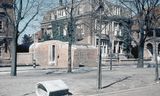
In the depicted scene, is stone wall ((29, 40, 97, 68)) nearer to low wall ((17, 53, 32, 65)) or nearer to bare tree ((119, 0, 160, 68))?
low wall ((17, 53, 32, 65))

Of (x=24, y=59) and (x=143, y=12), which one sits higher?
(x=143, y=12)

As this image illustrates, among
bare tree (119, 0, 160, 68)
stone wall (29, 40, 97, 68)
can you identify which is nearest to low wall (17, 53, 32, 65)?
stone wall (29, 40, 97, 68)

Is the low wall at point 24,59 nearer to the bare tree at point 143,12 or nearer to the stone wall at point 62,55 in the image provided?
the stone wall at point 62,55

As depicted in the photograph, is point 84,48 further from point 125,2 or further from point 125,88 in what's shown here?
point 125,88

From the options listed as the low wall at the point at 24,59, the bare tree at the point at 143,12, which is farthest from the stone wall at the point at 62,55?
the bare tree at the point at 143,12

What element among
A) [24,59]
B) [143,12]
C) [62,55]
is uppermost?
[143,12]

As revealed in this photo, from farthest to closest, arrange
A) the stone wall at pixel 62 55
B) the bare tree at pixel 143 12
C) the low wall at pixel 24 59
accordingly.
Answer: the low wall at pixel 24 59 → the stone wall at pixel 62 55 → the bare tree at pixel 143 12

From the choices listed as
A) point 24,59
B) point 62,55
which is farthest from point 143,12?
point 24,59

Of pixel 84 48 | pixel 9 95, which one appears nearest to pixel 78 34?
pixel 84 48

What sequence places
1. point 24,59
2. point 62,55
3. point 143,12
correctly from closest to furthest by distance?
point 143,12 < point 62,55 < point 24,59

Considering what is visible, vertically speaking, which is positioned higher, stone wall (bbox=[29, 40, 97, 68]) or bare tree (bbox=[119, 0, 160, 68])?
bare tree (bbox=[119, 0, 160, 68])

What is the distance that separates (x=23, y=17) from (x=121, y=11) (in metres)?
18.2

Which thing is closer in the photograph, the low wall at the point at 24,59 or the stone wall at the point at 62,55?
the stone wall at the point at 62,55

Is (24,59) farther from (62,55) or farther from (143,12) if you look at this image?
(143,12)
